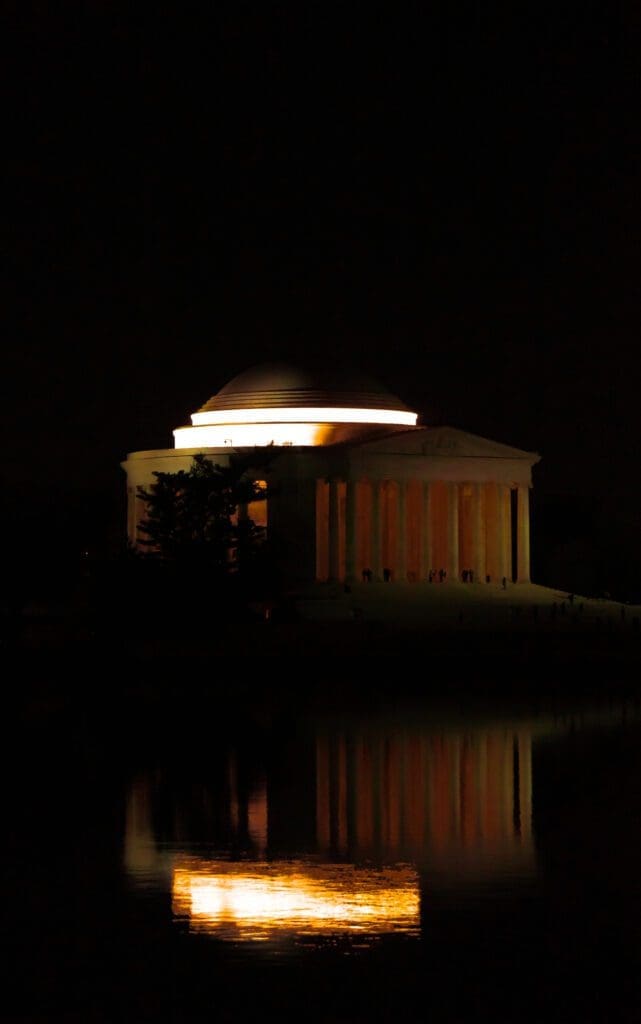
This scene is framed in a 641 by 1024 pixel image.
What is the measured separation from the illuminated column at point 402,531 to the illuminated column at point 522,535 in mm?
Result: 9548

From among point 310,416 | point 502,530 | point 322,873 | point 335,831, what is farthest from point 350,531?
point 322,873

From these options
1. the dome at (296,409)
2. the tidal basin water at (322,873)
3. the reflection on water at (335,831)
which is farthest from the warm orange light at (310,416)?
the reflection on water at (335,831)

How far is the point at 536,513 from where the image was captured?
182m

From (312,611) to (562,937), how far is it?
88254mm

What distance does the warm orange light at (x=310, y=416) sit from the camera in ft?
489

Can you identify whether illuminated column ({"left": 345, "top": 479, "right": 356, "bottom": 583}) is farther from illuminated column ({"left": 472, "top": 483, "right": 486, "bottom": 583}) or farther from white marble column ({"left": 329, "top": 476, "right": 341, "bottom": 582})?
illuminated column ({"left": 472, "top": 483, "right": 486, "bottom": 583})

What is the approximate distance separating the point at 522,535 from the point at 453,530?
835 centimetres

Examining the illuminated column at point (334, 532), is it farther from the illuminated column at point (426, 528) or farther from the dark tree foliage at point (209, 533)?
the illuminated column at point (426, 528)

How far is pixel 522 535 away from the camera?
15175 cm

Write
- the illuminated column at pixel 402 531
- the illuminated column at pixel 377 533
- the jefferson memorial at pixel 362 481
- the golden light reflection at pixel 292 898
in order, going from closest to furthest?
the golden light reflection at pixel 292 898 < the illuminated column at pixel 402 531 < the illuminated column at pixel 377 533 < the jefferson memorial at pixel 362 481

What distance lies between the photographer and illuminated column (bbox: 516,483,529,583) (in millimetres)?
149500

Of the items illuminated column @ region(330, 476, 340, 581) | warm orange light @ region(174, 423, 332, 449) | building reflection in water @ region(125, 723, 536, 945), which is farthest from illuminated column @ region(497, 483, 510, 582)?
building reflection in water @ region(125, 723, 536, 945)

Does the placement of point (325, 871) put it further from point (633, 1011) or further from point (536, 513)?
point (536, 513)

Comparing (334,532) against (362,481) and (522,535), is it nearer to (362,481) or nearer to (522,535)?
(362,481)
